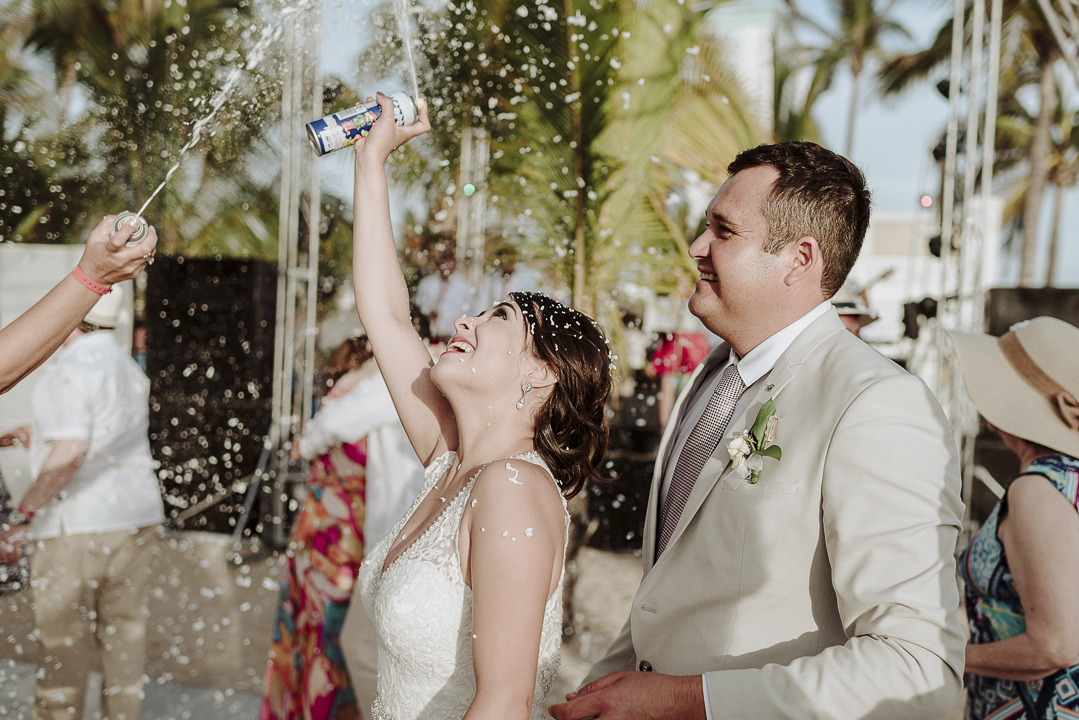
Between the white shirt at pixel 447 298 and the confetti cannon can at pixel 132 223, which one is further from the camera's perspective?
the white shirt at pixel 447 298

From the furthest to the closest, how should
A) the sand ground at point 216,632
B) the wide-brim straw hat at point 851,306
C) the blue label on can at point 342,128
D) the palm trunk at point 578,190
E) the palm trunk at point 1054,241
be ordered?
1. the palm trunk at point 1054,241
2. the palm trunk at point 578,190
3. the sand ground at point 216,632
4. the wide-brim straw hat at point 851,306
5. the blue label on can at point 342,128

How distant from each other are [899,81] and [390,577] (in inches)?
955

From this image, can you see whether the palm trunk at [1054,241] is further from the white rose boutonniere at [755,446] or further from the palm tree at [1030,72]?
the white rose boutonniere at [755,446]

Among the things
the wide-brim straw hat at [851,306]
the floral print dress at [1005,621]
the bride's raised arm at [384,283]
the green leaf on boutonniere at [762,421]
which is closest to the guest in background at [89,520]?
the bride's raised arm at [384,283]

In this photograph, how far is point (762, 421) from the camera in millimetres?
1509

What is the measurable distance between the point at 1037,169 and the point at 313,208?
1863 cm

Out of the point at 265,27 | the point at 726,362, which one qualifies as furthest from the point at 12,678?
the point at 265,27

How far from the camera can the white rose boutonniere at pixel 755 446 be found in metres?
1.49

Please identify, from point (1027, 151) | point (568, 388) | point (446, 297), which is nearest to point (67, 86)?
point (446, 297)

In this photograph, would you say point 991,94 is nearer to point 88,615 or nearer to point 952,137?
point 952,137

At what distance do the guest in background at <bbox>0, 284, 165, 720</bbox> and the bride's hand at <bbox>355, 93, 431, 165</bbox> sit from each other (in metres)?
2.27

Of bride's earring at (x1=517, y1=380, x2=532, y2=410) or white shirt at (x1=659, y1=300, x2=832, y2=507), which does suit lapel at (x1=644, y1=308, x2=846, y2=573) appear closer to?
white shirt at (x1=659, y1=300, x2=832, y2=507)

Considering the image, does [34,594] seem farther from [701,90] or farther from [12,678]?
[701,90]

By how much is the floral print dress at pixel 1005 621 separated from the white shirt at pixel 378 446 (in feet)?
7.59
